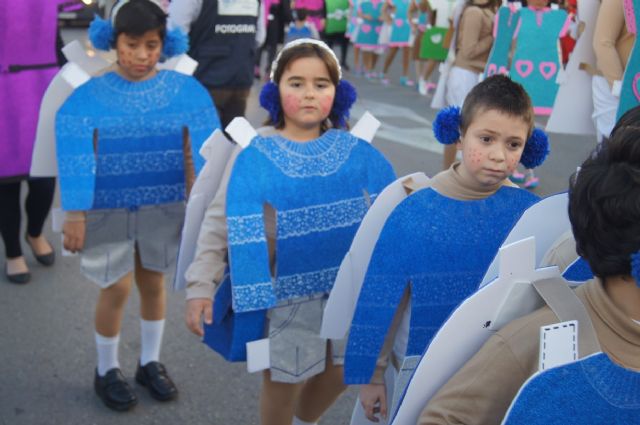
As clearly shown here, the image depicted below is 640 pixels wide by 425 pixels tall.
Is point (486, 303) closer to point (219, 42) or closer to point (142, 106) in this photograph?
point (142, 106)

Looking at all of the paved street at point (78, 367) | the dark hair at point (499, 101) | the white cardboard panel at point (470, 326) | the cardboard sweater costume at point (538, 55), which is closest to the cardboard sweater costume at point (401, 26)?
the cardboard sweater costume at point (538, 55)

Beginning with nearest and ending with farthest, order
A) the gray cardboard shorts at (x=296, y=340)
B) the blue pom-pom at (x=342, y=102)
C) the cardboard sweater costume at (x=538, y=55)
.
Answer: the gray cardboard shorts at (x=296, y=340), the blue pom-pom at (x=342, y=102), the cardboard sweater costume at (x=538, y=55)

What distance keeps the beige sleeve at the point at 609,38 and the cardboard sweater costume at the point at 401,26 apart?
30.5 ft

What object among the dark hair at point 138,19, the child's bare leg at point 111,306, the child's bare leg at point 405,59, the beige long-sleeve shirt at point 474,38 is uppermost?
the dark hair at point 138,19

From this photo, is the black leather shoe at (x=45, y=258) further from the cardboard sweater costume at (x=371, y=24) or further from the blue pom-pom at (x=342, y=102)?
the cardboard sweater costume at (x=371, y=24)

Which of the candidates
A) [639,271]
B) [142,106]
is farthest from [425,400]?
[142,106]

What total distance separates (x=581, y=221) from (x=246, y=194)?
4.17ft

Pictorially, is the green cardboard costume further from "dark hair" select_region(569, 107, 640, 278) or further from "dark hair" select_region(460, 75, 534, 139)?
"dark hair" select_region(569, 107, 640, 278)

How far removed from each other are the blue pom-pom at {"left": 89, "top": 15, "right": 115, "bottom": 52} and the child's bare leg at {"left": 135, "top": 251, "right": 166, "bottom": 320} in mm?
838

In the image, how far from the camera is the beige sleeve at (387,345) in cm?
222

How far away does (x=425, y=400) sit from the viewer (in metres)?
1.47

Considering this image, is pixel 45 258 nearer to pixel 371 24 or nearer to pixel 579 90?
pixel 579 90

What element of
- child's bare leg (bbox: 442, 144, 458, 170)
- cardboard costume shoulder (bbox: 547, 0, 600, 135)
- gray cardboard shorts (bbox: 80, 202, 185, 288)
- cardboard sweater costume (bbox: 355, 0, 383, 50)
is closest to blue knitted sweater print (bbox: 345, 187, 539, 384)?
gray cardboard shorts (bbox: 80, 202, 185, 288)

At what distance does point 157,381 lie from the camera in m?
3.48
